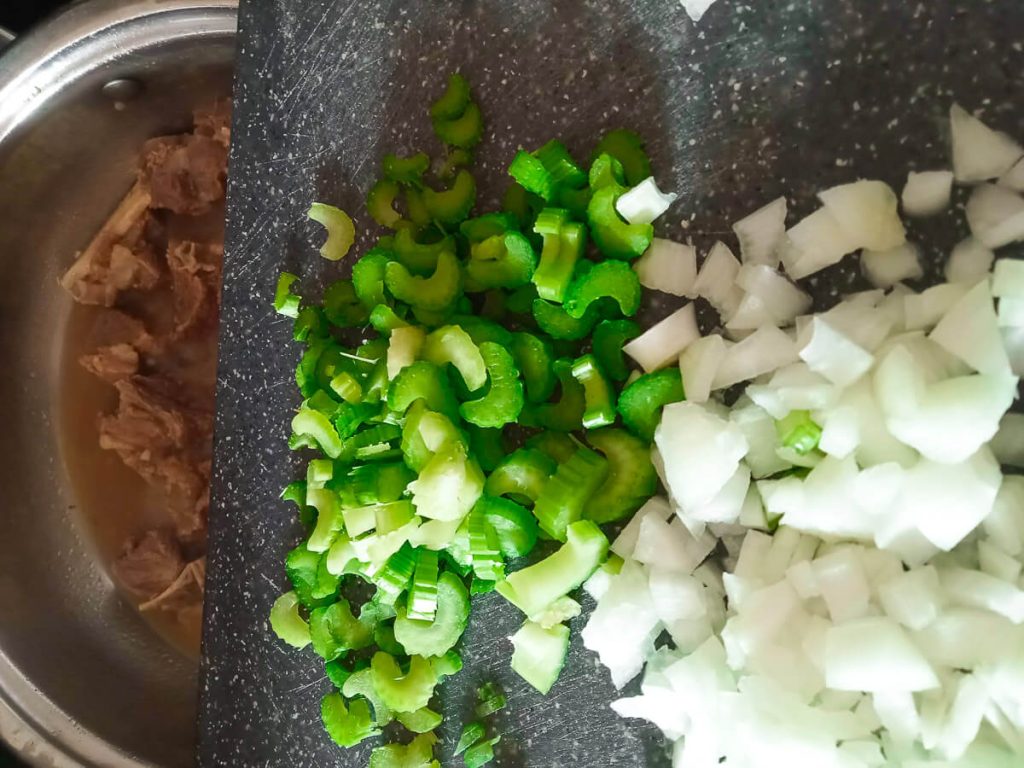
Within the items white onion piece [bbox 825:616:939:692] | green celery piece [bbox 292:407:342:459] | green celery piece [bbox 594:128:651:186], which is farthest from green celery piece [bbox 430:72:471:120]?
white onion piece [bbox 825:616:939:692]

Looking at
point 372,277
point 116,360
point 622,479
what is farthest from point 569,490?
point 116,360

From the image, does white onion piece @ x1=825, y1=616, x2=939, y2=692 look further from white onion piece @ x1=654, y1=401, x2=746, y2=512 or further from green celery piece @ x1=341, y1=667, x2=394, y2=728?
green celery piece @ x1=341, y1=667, x2=394, y2=728

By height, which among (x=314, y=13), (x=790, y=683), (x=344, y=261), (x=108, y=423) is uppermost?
(x=314, y=13)

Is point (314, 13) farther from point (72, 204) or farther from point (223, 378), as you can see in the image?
point (72, 204)

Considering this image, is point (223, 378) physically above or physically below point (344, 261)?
below

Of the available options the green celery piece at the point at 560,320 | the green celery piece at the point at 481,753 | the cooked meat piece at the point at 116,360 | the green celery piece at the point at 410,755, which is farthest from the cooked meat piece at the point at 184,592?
the green celery piece at the point at 560,320

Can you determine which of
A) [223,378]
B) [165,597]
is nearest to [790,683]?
[223,378]

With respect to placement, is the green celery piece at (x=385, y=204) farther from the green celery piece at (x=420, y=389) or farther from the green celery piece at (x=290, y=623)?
the green celery piece at (x=290, y=623)
